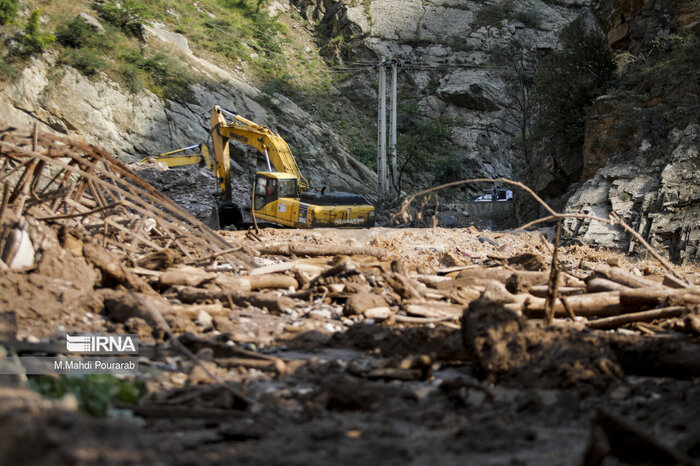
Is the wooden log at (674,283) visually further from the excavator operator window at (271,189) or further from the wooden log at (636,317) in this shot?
the excavator operator window at (271,189)

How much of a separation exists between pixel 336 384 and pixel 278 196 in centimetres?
1239

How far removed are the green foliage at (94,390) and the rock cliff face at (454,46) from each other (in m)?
33.5

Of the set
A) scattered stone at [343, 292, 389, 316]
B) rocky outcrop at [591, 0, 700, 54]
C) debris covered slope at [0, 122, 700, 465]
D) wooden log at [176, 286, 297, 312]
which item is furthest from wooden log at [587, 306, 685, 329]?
rocky outcrop at [591, 0, 700, 54]

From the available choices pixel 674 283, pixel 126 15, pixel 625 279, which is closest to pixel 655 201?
pixel 674 283

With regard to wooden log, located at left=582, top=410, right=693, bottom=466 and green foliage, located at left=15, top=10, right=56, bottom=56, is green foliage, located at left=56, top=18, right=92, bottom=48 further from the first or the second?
wooden log, located at left=582, top=410, right=693, bottom=466

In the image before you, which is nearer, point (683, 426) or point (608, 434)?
point (608, 434)

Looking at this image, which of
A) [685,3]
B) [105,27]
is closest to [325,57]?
[105,27]

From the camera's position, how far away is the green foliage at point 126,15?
80.8 feet

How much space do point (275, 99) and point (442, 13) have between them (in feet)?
66.8

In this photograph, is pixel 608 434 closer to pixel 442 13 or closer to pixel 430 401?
pixel 430 401

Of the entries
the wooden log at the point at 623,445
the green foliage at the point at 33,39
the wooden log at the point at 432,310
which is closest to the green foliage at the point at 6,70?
the green foliage at the point at 33,39

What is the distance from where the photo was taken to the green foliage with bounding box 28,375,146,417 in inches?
121

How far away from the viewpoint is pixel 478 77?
1563 inches

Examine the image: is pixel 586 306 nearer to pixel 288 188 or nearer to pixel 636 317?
pixel 636 317
